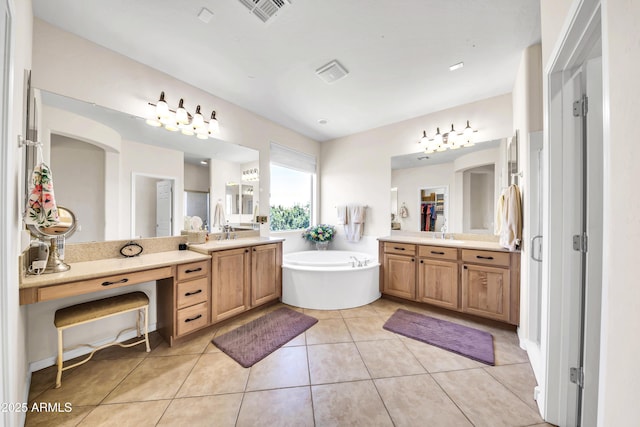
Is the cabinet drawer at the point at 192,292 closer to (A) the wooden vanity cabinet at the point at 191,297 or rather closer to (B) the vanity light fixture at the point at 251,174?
(A) the wooden vanity cabinet at the point at 191,297

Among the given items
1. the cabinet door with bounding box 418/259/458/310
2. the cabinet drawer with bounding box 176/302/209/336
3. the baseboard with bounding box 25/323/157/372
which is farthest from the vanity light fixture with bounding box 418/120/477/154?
the baseboard with bounding box 25/323/157/372

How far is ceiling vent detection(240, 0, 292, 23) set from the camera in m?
1.59

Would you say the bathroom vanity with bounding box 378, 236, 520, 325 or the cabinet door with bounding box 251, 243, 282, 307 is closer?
the bathroom vanity with bounding box 378, 236, 520, 325

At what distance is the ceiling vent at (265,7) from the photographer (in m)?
1.59

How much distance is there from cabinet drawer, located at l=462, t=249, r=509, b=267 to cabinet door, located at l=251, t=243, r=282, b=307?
2.34 m

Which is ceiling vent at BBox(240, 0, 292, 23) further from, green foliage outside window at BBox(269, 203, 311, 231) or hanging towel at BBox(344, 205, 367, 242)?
hanging towel at BBox(344, 205, 367, 242)

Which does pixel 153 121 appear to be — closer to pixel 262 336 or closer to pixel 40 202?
pixel 40 202

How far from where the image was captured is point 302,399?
1516 mm

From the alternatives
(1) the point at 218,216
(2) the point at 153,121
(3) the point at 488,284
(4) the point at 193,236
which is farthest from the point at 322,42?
(3) the point at 488,284

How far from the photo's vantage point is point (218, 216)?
298 cm

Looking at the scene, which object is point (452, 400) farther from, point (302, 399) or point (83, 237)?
point (83, 237)

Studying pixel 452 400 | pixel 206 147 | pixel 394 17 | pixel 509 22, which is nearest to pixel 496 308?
pixel 452 400

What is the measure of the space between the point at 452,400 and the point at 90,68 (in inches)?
153

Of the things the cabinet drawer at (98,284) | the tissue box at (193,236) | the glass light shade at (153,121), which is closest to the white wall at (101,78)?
the glass light shade at (153,121)
